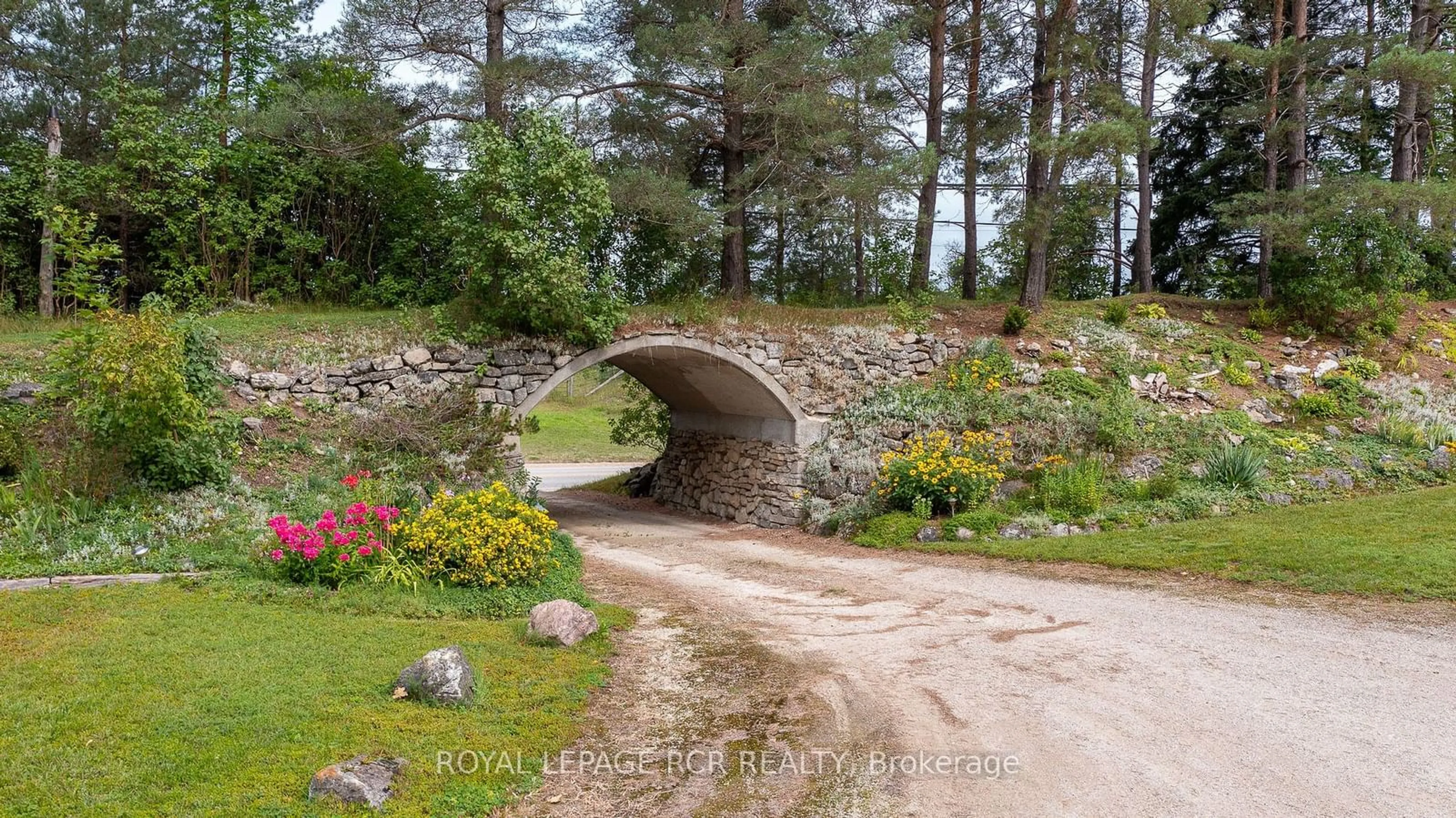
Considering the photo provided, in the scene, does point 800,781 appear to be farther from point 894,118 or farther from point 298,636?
point 894,118

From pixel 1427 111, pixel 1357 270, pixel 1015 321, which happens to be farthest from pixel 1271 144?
pixel 1015 321

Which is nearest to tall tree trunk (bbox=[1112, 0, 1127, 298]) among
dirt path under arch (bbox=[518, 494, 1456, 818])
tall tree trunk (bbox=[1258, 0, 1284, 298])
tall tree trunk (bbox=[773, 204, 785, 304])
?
tall tree trunk (bbox=[1258, 0, 1284, 298])

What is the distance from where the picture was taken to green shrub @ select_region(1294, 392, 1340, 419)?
1346 centimetres

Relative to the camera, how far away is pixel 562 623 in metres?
6.23

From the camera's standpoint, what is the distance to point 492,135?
11.3 metres

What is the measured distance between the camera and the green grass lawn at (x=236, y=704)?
3654 mm

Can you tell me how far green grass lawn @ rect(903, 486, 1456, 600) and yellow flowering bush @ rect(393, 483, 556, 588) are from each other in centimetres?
527

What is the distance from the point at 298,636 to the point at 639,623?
271 cm

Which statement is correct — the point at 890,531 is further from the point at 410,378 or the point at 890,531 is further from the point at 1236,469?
the point at 410,378

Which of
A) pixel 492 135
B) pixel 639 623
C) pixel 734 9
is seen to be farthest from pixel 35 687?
pixel 734 9

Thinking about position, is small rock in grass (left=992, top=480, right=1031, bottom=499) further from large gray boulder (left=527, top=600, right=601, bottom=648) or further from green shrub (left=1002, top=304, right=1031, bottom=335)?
large gray boulder (left=527, top=600, right=601, bottom=648)

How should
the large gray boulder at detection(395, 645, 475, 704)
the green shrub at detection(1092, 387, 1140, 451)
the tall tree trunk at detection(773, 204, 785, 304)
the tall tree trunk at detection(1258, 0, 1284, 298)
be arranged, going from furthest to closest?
1. the tall tree trunk at detection(773, 204, 785, 304)
2. the tall tree trunk at detection(1258, 0, 1284, 298)
3. the green shrub at detection(1092, 387, 1140, 451)
4. the large gray boulder at detection(395, 645, 475, 704)

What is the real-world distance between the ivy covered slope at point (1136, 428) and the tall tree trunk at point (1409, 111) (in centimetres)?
313

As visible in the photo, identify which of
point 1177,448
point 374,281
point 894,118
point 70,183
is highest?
point 894,118
